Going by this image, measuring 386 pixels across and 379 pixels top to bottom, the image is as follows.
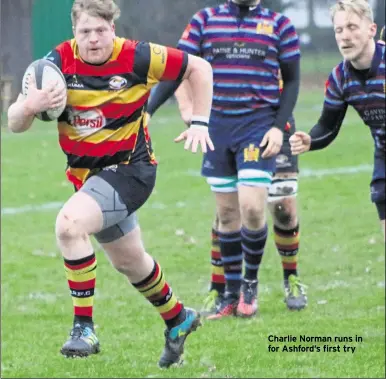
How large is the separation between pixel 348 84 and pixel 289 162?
131 centimetres

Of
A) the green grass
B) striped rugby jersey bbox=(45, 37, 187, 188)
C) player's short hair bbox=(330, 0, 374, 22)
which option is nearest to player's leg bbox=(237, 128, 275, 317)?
the green grass

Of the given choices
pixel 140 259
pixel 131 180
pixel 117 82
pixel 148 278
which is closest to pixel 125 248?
pixel 140 259

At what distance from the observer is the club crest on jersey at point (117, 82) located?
229 inches

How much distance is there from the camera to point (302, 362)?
260 inches

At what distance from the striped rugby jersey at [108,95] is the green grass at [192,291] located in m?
1.38

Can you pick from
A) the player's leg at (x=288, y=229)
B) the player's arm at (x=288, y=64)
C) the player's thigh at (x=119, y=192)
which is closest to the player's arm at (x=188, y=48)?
the player's arm at (x=288, y=64)

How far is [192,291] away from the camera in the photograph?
9008 mm

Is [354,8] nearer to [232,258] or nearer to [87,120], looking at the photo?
[87,120]

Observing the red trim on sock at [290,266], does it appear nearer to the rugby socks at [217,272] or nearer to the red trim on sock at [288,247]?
the red trim on sock at [288,247]

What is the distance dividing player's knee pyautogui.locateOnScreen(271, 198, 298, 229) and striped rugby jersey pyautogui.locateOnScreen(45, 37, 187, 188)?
2.48 meters

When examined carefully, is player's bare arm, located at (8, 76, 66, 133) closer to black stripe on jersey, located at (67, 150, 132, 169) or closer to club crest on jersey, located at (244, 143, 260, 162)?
black stripe on jersey, located at (67, 150, 132, 169)

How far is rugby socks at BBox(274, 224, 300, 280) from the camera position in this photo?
8.30 m

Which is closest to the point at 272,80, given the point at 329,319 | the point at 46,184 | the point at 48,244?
the point at 329,319

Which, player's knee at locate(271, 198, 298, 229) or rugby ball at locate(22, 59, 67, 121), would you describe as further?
player's knee at locate(271, 198, 298, 229)
